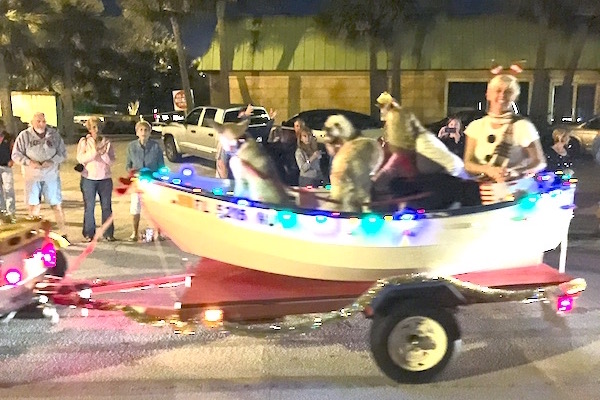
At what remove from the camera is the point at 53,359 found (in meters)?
5.31

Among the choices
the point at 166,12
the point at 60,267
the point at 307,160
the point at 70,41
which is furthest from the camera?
the point at 70,41

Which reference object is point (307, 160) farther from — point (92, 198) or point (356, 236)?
point (356, 236)

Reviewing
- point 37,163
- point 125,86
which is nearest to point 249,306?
point 37,163

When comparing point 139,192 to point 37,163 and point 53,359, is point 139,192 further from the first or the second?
point 37,163

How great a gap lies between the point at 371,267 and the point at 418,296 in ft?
1.19

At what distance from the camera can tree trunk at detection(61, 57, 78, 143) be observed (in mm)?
29875

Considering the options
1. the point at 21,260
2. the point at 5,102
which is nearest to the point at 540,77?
the point at 5,102

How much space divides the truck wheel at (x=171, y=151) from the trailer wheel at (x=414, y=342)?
14.5 m

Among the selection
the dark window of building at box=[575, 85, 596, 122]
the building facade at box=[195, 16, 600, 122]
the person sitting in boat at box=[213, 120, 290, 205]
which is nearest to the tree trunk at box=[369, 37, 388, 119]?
the building facade at box=[195, 16, 600, 122]

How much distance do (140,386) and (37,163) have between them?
15.0 feet

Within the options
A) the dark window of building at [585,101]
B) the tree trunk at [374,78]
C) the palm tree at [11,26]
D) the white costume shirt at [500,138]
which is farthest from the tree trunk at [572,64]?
the white costume shirt at [500,138]

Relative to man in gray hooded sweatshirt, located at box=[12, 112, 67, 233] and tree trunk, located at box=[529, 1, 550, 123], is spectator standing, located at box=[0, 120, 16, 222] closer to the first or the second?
man in gray hooded sweatshirt, located at box=[12, 112, 67, 233]

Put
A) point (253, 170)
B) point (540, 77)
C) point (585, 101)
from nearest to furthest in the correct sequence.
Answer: point (253, 170), point (540, 77), point (585, 101)

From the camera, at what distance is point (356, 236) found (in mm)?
4590
